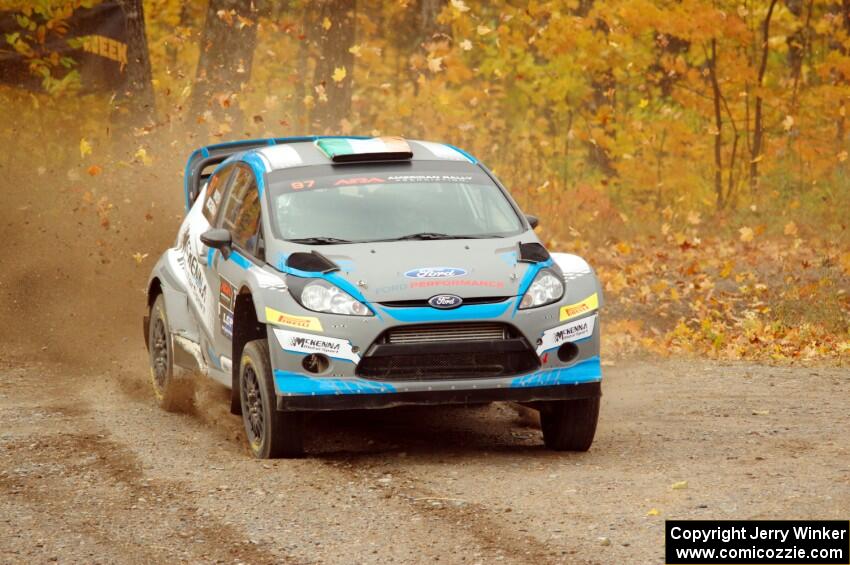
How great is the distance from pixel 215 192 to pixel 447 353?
300cm

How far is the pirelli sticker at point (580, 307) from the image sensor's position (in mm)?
8477

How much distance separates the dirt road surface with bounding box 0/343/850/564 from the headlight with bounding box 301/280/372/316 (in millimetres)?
880

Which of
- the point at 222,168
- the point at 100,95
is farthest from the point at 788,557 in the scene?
the point at 100,95

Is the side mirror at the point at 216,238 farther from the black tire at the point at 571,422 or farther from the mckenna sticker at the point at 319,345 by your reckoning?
the black tire at the point at 571,422

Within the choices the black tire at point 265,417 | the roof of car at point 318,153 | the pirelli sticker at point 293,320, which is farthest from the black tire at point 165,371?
the pirelli sticker at point 293,320

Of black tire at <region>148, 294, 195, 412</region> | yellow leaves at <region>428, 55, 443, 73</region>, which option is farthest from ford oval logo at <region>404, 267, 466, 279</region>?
yellow leaves at <region>428, 55, 443, 73</region>

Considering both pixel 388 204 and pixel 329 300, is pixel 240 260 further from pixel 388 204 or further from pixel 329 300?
pixel 329 300

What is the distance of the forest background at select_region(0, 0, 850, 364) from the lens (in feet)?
60.0

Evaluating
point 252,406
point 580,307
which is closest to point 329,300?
point 252,406

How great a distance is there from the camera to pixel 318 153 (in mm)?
10023

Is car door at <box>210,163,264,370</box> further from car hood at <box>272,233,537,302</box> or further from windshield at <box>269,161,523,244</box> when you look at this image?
car hood at <box>272,233,537,302</box>

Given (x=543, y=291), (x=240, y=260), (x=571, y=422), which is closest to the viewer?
(x=543, y=291)

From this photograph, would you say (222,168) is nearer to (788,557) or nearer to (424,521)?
(424,521)

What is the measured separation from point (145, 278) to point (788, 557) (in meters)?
12.1
